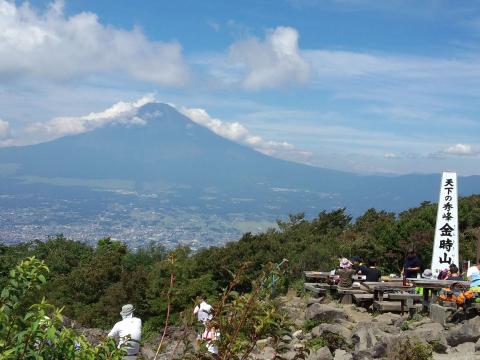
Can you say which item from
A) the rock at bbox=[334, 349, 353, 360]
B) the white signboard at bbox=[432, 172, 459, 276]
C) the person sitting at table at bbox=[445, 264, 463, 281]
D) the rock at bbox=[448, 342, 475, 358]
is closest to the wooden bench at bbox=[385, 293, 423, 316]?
the person sitting at table at bbox=[445, 264, 463, 281]

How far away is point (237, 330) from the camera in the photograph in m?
2.54

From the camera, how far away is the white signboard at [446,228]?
1311cm

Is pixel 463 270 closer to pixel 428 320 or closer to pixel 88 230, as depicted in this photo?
pixel 428 320

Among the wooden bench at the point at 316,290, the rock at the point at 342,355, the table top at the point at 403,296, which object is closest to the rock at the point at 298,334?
the rock at the point at 342,355

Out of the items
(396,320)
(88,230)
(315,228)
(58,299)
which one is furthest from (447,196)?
(88,230)

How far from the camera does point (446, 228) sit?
43.6 ft

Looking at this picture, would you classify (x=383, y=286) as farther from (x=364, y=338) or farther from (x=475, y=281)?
(x=364, y=338)

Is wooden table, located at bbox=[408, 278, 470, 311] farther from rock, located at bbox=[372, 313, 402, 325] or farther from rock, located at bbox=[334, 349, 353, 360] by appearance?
rock, located at bbox=[334, 349, 353, 360]

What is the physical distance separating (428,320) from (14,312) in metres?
8.42

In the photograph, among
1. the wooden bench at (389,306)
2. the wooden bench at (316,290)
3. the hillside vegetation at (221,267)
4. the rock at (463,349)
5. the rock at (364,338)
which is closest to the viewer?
the rock at (463,349)

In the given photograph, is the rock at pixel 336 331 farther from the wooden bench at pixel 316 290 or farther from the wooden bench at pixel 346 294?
the wooden bench at pixel 316 290

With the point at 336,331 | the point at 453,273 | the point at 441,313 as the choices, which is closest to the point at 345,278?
the point at 453,273

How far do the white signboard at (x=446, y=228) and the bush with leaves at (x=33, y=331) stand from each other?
39.2 ft

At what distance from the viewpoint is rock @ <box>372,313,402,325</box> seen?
10127mm
